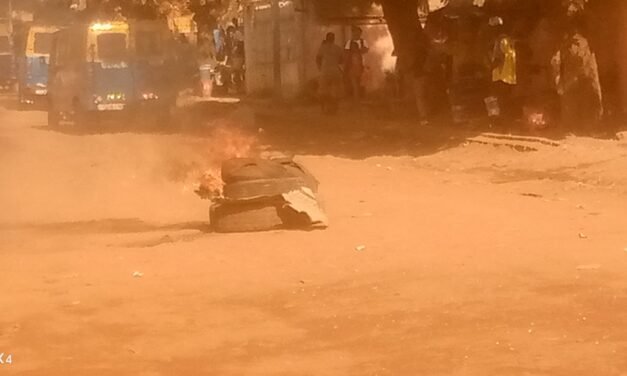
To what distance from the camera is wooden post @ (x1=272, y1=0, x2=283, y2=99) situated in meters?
36.0

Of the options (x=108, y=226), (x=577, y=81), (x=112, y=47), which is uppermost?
(x=112, y=47)

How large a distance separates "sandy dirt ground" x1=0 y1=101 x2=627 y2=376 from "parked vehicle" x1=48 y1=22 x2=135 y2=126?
864 centimetres

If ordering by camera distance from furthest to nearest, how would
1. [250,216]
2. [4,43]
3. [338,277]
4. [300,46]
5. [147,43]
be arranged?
[4,43] < [300,46] < [147,43] < [250,216] < [338,277]

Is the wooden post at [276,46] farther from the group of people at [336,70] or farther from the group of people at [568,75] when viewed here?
the group of people at [568,75]

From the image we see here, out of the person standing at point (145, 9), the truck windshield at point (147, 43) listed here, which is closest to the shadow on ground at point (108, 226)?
the truck windshield at point (147, 43)

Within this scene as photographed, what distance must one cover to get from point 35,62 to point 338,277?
28416mm

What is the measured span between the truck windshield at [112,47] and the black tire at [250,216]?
51.2ft

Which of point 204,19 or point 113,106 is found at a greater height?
point 204,19

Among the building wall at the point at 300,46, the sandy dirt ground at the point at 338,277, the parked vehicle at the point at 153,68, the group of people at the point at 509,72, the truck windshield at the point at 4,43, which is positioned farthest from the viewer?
the truck windshield at the point at 4,43

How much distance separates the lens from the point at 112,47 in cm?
2709

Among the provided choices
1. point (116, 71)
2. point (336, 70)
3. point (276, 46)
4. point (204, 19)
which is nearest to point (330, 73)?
point (336, 70)

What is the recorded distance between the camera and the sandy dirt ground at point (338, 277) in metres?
6.99

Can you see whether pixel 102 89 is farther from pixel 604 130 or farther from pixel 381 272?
pixel 381 272

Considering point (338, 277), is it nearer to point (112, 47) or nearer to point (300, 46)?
point (112, 47)
